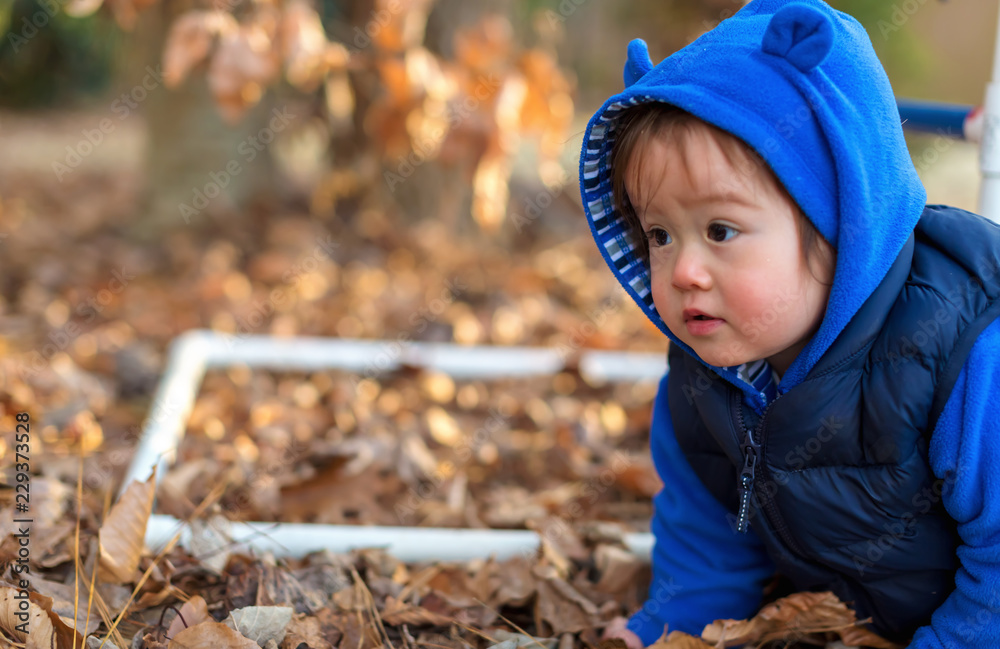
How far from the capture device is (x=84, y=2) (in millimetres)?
2068

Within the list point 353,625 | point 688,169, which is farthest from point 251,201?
point 688,169

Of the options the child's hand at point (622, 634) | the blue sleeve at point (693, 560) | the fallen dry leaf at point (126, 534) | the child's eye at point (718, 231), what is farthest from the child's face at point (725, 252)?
the fallen dry leaf at point (126, 534)

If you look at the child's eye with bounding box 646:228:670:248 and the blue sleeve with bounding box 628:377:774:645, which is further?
the blue sleeve with bounding box 628:377:774:645

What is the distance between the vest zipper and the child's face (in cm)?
12

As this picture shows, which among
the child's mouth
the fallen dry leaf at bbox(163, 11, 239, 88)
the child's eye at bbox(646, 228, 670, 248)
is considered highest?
the fallen dry leaf at bbox(163, 11, 239, 88)

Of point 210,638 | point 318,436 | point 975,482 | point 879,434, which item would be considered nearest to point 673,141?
point 879,434

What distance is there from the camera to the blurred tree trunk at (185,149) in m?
3.82

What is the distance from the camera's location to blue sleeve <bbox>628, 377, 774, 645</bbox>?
1583 mm

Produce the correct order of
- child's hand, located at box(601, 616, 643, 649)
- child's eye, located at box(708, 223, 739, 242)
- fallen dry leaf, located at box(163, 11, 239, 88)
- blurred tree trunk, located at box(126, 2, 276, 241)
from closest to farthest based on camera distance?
child's eye, located at box(708, 223, 739, 242) → child's hand, located at box(601, 616, 643, 649) → fallen dry leaf, located at box(163, 11, 239, 88) → blurred tree trunk, located at box(126, 2, 276, 241)

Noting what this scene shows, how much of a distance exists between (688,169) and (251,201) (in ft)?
10.7

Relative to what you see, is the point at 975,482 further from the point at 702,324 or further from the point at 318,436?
the point at 318,436

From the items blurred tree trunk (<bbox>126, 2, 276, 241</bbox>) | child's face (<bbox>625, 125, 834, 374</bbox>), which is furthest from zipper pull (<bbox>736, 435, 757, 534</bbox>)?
blurred tree trunk (<bbox>126, 2, 276, 241</bbox>)

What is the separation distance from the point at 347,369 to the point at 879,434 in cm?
178

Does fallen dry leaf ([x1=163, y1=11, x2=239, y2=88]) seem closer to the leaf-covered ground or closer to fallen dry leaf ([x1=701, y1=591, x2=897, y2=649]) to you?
the leaf-covered ground
